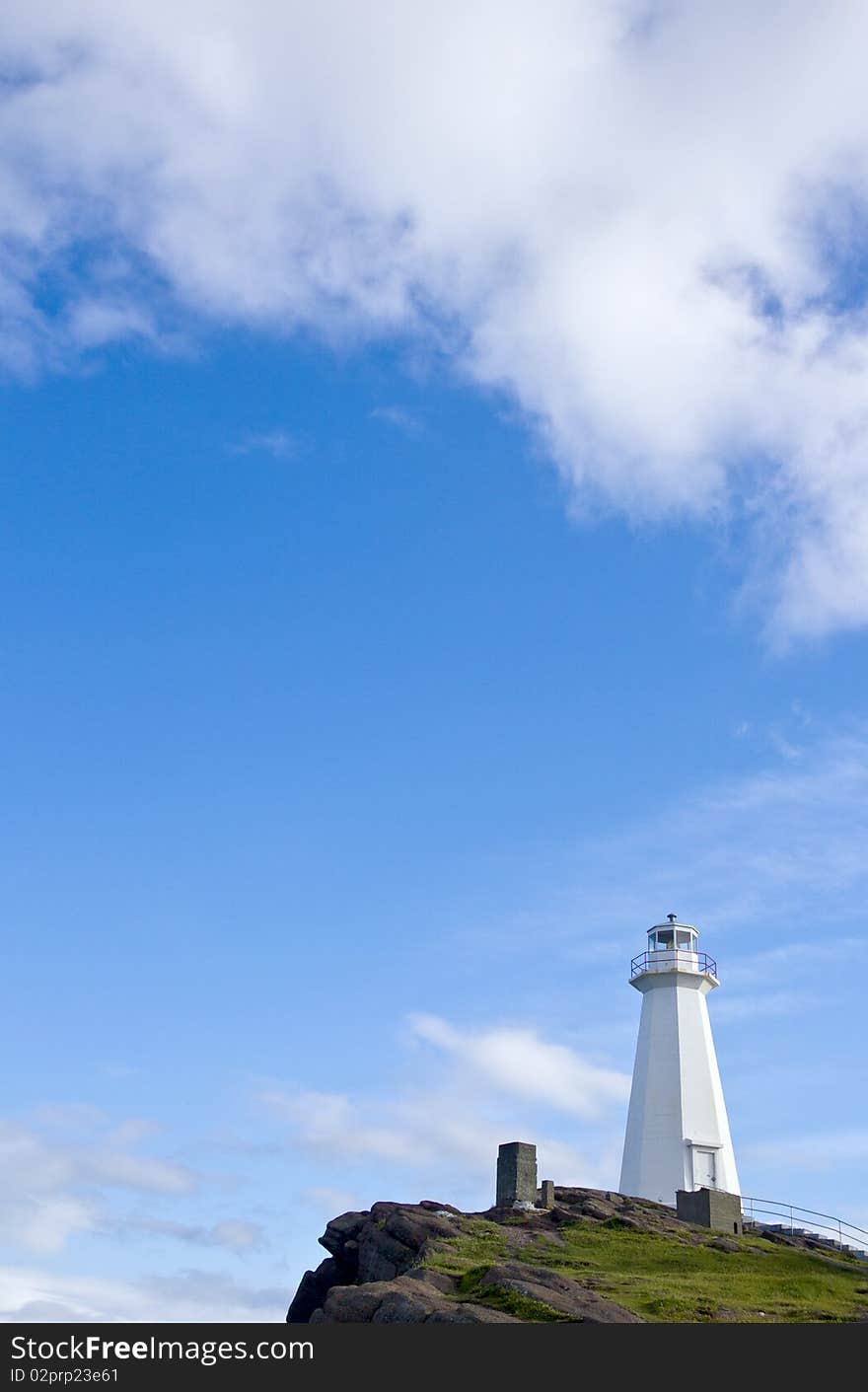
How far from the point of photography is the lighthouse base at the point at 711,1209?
4162 centimetres

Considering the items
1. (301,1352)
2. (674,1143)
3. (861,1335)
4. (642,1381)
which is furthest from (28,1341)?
(674,1143)

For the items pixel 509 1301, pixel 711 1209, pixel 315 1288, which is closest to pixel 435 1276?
pixel 509 1301

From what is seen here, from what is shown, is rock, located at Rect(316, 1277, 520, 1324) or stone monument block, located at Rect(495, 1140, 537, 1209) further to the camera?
stone monument block, located at Rect(495, 1140, 537, 1209)

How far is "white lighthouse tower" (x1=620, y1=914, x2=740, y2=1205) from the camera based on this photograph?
162ft

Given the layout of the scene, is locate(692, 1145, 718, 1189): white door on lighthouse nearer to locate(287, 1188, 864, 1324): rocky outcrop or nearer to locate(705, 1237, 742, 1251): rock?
locate(287, 1188, 864, 1324): rocky outcrop

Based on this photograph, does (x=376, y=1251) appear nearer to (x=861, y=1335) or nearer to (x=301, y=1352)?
(x=301, y=1352)

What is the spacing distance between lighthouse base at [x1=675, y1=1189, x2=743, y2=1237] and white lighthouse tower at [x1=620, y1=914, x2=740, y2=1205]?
565cm

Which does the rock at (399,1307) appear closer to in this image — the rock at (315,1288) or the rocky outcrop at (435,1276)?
the rocky outcrop at (435,1276)

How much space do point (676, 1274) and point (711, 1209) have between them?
8.44 meters

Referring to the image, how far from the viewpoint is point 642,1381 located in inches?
901

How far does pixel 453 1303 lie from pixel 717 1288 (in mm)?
7647

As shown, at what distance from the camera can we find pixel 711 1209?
41719 millimetres

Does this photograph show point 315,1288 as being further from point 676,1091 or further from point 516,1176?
point 676,1091

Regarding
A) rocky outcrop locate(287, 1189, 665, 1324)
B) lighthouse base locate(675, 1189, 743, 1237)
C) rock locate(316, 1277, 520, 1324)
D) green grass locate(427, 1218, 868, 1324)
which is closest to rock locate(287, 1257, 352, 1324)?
rocky outcrop locate(287, 1189, 665, 1324)
